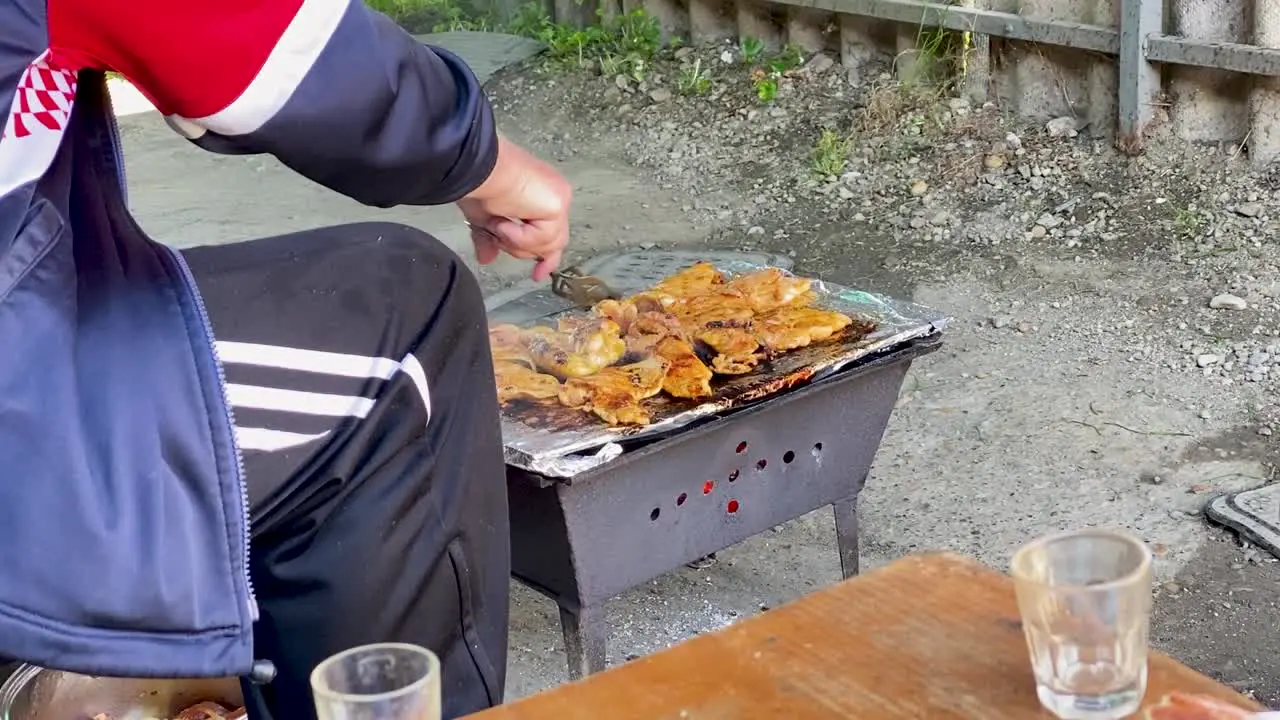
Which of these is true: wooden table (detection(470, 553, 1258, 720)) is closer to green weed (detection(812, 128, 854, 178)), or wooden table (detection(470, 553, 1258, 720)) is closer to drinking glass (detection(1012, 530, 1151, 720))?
drinking glass (detection(1012, 530, 1151, 720))

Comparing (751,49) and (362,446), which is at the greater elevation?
(362,446)

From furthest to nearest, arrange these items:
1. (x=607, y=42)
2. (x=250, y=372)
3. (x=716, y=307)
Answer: (x=607, y=42)
(x=716, y=307)
(x=250, y=372)

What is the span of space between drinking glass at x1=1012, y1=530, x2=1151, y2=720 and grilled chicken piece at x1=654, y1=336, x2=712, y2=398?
1387 mm

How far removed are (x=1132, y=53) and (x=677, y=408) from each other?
3.30 meters

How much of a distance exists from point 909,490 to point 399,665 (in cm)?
272

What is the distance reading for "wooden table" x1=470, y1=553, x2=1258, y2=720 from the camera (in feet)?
4.10

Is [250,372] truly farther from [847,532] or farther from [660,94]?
[660,94]

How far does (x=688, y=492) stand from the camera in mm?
2713

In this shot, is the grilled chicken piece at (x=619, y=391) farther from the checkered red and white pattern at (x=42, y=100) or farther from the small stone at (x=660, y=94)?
the small stone at (x=660, y=94)

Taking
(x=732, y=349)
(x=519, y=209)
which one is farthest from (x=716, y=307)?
(x=519, y=209)

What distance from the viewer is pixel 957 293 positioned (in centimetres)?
498

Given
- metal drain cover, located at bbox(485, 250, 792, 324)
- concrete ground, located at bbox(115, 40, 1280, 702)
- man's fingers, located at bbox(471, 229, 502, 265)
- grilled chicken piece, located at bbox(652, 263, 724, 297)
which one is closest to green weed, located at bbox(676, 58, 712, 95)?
concrete ground, located at bbox(115, 40, 1280, 702)

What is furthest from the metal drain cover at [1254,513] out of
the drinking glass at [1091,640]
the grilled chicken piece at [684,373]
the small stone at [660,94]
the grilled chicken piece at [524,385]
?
the small stone at [660,94]

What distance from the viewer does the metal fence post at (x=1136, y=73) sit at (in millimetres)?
5066
